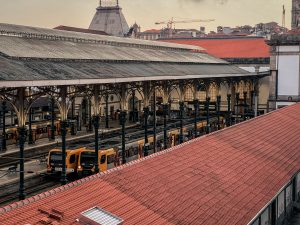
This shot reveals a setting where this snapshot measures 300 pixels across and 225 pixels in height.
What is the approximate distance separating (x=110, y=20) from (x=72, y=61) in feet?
377

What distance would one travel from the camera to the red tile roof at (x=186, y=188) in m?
10.8

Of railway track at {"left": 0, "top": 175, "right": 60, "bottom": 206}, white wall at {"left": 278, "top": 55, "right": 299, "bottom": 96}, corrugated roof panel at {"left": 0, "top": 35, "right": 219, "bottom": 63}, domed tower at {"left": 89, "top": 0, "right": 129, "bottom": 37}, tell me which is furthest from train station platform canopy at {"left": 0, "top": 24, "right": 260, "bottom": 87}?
domed tower at {"left": 89, "top": 0, "right": 129, "bottom": 37}

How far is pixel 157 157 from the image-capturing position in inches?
637

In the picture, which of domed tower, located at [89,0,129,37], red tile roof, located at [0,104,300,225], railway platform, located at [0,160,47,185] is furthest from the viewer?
domed tower, located at [89,0,129,37]

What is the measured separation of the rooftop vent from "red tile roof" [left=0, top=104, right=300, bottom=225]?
26cm

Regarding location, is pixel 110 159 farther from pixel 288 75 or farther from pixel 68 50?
pixel 288 75

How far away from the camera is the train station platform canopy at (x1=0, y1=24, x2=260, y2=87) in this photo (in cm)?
2156

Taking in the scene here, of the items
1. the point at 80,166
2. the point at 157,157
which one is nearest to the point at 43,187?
the point at 80,166

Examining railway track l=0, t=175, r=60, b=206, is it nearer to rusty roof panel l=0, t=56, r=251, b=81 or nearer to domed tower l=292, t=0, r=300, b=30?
rusty roof panel l=0, t=56, r=251, b=81

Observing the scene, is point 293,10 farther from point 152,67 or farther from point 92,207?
point 92,207

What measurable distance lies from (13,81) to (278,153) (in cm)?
1167

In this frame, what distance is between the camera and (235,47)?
3199 inches

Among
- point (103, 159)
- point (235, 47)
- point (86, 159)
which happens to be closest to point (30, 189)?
point (86, 159)

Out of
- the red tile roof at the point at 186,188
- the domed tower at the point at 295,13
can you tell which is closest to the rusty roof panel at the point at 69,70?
the red tile roof at the point at 186,188
